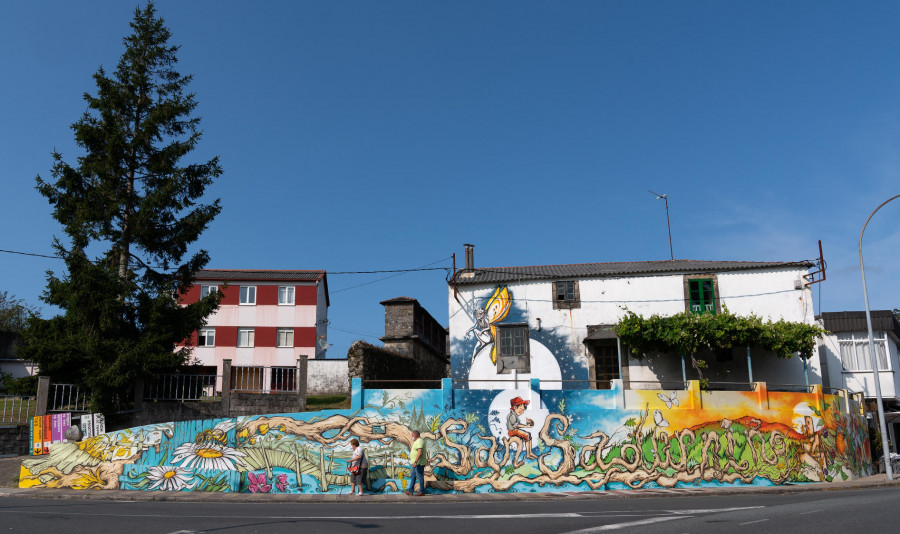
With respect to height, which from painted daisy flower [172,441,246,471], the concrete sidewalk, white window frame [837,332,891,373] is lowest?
the concrete sidewalk

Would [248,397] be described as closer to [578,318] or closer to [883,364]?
[578,318]

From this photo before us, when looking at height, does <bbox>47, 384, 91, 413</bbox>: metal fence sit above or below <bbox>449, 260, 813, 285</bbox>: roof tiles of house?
below

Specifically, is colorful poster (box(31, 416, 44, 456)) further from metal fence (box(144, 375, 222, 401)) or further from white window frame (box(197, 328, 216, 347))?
white window frame (box(197, 328, 216, 347))

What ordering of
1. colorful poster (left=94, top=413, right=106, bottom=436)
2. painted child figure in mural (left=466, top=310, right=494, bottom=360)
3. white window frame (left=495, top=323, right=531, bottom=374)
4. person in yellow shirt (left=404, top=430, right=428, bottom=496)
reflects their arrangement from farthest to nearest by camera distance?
painted child figure in mural (left=466, top=310, right=494, bottom=360) → white window frame (left=495, top=323, right=531, bottom=374) → colorful poster (left=94, top=413, right=106, bottom=436) → person in yellow shirt (left=404, top=430, right=428, bottom=496)

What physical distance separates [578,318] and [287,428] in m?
13.4

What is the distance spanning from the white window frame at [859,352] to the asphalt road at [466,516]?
13275 mm

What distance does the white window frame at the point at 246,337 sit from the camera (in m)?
39.9

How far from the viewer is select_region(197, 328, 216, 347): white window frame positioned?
39656 mm

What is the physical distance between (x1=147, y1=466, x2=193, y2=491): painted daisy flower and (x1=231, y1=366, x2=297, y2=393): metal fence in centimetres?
315

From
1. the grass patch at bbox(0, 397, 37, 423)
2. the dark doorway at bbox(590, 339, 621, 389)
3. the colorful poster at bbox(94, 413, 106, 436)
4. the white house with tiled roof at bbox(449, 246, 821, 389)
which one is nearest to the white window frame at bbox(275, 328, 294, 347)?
the white house with tiled roof at bbox(449, 246, 821, 389)

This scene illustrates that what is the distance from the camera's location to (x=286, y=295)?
40.6 m

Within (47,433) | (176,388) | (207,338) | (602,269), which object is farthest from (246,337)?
(602,269)

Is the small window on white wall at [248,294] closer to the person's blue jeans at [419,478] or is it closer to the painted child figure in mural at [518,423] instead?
the painted child figure in mural at [518,423]

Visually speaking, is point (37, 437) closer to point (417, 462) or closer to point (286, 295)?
point (417, 462)
